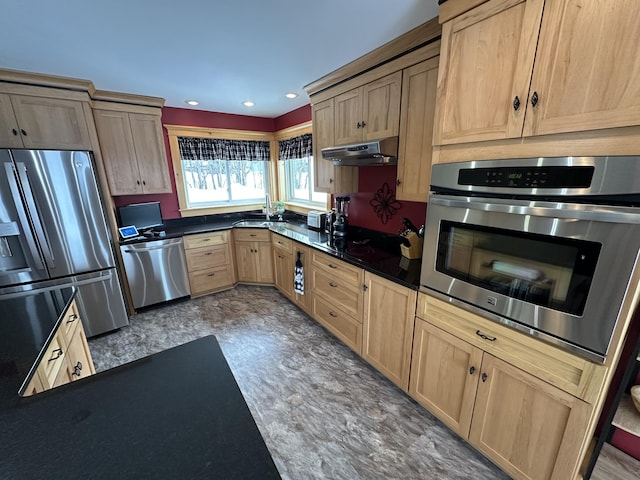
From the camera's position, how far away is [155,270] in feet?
10.3

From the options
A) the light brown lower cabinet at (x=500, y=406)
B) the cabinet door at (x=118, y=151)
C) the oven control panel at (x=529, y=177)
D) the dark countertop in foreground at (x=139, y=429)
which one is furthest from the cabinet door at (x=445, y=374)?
the cabinet door at (x=118, y=151)

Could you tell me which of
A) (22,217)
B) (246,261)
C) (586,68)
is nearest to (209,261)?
(246,261)

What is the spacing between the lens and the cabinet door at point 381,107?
6.30 ft

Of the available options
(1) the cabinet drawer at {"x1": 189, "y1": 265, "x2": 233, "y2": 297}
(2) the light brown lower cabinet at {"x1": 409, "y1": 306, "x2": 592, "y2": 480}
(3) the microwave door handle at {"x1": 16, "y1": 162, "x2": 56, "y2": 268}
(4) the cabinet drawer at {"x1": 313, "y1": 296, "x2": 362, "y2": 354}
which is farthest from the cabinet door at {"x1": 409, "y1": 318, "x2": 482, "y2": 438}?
(3) the microwave door handle at {"x1": 16, "y1": 162, "x2": 56, "y2": 268}

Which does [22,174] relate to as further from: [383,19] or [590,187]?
[590,187]

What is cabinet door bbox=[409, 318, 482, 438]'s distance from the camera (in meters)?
1.46

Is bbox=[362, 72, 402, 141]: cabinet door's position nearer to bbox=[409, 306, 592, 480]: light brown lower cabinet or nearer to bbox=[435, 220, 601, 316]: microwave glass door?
bbox=[435, 220, 601, 316]: microwave glass door

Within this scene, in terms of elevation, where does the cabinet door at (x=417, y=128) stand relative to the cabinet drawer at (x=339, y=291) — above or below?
above

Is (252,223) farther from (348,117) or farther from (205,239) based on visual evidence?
A: (348,117)

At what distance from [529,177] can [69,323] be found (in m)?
2.50

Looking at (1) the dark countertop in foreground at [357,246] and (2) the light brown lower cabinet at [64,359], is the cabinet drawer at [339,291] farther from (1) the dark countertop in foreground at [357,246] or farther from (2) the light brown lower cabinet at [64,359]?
(2) the light brown lower cabinet at [64,359]

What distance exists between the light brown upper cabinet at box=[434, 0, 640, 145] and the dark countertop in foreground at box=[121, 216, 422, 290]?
903mm

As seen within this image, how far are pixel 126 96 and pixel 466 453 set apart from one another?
4.31m

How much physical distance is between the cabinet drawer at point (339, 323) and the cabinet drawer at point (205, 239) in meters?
1.65
